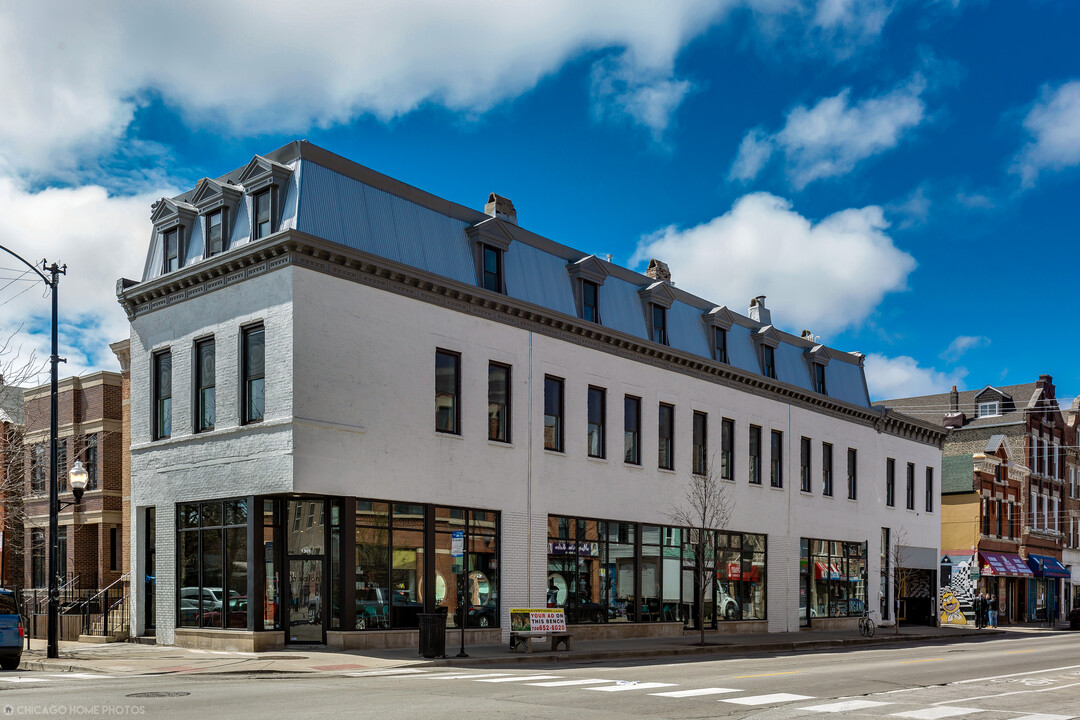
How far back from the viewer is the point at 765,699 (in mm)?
15828

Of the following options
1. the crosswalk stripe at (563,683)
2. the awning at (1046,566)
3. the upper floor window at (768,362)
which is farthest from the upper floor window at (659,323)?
the awning at (1046,566)

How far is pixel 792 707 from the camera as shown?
14891 millimetres

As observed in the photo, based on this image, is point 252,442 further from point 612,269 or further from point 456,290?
point 612,269

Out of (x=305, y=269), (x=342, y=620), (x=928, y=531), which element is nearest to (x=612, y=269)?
(x=305, y=269)

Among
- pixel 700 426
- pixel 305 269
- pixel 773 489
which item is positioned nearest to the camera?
pixel 305 269

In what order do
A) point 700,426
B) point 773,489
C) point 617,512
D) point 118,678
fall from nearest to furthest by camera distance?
point 118,678 → point 617,512 → point 700,426 → point 773,489

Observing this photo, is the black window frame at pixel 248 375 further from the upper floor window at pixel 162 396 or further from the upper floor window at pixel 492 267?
the upper floor window at pixel 492 267

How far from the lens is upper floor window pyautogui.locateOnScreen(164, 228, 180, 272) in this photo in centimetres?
2788

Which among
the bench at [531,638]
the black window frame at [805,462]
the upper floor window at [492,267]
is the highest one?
the upper floor window at [492,267]

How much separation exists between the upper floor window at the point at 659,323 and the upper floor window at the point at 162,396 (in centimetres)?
1607

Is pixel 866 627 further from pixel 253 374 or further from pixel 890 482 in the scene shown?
pixel 253 374

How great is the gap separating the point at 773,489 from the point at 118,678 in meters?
27.4

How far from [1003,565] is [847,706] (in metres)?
50.1

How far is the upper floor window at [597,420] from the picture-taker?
107 ft
